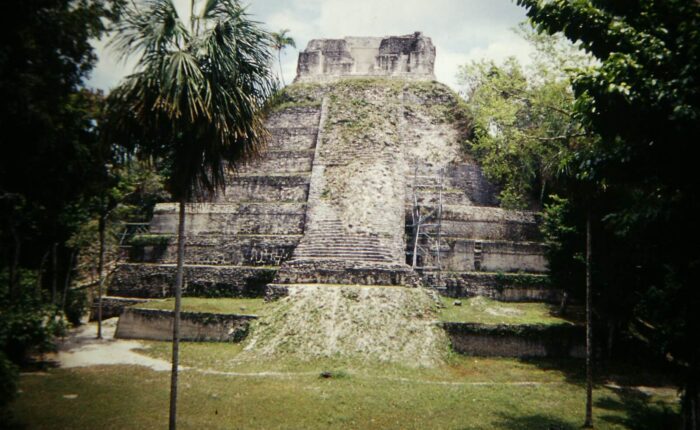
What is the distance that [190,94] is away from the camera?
17.8ft

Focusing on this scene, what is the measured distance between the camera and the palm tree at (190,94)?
5.50 meters

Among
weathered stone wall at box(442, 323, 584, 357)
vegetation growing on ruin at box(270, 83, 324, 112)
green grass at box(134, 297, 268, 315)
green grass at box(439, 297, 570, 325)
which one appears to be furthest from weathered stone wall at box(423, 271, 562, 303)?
vegetation growing on ruin at box(270, 83, 324, 112)

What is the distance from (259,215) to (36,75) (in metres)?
12.5

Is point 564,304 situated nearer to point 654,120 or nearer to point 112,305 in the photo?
point 654,120

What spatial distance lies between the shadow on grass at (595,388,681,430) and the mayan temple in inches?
221

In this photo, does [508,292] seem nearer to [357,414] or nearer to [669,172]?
[357,414]

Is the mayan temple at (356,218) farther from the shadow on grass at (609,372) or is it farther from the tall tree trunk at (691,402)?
the tall tree trunk at (691,402)

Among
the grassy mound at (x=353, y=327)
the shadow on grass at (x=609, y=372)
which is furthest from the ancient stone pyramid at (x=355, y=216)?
the shadow on grass at (x=609, y=372)

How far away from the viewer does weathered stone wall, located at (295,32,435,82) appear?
82.9ft

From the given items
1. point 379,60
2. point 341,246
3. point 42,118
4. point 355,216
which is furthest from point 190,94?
point 379,60

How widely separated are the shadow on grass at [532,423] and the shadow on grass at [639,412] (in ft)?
3.30


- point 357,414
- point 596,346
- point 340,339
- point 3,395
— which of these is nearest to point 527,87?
point 596,346

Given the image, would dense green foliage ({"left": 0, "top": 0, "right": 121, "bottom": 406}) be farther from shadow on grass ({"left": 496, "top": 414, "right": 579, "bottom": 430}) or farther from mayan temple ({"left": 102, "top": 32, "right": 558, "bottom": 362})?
shadow on grass ({"left": 496, "top": 414, "right": 579, "bottom": 430})

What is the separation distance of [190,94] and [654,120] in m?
5.17
